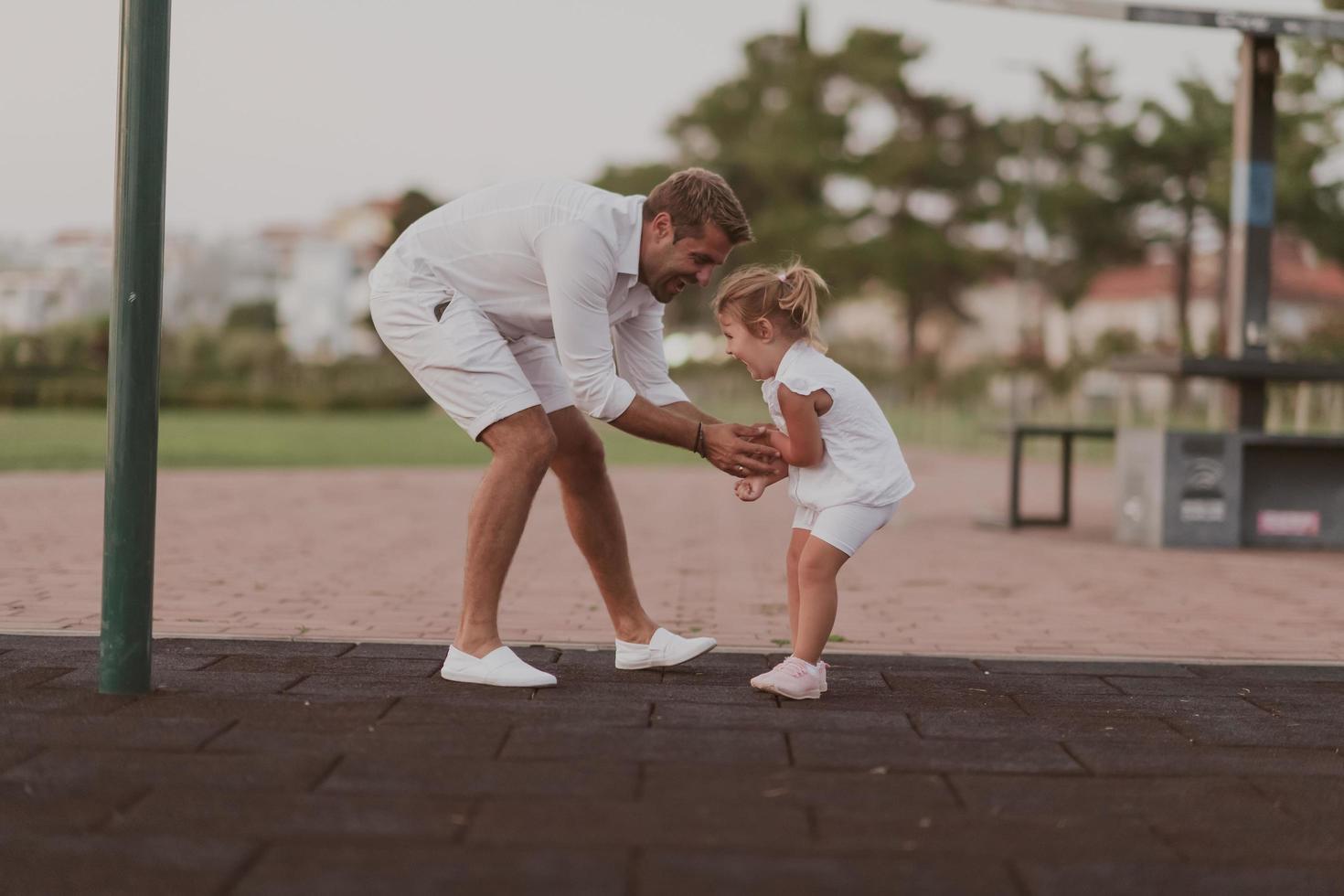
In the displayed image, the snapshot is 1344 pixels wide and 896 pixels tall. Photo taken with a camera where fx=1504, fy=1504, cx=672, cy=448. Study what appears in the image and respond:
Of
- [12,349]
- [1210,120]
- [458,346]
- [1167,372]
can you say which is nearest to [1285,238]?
[1210,120]

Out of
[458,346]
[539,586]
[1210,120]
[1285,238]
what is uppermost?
[1210,120]

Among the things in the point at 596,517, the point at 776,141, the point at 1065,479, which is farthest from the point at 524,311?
the point at 776,141

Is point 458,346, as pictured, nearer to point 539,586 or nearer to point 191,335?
point 539,586

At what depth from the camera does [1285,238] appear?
39.8m

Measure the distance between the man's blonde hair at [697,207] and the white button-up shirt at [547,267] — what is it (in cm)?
9

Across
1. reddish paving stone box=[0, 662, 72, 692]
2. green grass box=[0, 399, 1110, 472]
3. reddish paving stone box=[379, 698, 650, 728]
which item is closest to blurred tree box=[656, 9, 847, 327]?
green grass box=[0, 399, 1110, 472]

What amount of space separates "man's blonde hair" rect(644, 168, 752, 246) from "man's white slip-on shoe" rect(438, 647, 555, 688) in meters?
1.27

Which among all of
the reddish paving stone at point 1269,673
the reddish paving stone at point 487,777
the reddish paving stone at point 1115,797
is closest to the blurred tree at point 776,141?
the reddish paving stone at point 1269,673

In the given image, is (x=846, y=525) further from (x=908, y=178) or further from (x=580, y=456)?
(x=908, y=178)

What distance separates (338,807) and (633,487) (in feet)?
40.7

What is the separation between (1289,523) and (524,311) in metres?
7.19

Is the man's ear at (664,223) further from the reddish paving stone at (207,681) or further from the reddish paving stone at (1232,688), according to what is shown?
the reddish paving stone at (1232,688)

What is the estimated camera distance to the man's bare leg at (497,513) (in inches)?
165

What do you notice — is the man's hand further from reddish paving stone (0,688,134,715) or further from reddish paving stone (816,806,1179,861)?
reddish paving stone (0,688,134,715)
